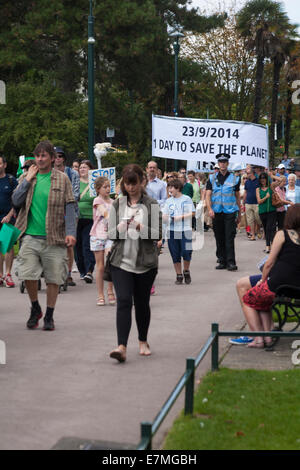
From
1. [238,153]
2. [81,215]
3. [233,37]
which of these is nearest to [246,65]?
[233,37]

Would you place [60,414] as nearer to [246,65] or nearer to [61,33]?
[61,33]

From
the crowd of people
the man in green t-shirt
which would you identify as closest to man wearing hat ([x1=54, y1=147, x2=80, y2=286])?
the crowd of people

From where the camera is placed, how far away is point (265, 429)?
197 inches

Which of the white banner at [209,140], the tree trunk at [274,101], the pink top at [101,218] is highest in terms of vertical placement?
the tree trunk at [274,101]

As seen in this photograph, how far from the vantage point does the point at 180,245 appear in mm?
12484

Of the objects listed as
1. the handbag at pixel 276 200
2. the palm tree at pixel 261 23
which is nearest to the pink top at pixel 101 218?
the handbag at pixel 276 200

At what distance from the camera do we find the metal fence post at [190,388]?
5141 mm

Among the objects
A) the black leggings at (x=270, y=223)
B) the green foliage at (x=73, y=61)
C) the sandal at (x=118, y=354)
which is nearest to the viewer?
the sandal at (x=118, y=354)

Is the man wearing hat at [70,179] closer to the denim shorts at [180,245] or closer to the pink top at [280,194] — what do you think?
the denim shorts at [180,245]

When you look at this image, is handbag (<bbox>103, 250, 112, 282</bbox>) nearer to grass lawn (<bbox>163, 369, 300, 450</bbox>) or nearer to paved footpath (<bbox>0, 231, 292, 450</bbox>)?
paved footpath (<bbox>0, 231, 292, 450</bbox>)

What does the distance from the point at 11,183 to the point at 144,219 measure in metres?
4.66

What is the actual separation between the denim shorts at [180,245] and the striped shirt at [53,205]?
4.31m

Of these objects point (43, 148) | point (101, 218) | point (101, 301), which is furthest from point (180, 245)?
point (43, 148)
